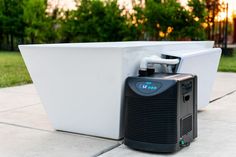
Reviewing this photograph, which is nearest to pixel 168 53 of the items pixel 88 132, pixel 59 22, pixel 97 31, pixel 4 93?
pixel 88 132

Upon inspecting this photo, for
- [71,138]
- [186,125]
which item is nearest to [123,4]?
[71,138]

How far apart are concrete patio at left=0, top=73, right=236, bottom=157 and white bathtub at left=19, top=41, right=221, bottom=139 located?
0.17 metres

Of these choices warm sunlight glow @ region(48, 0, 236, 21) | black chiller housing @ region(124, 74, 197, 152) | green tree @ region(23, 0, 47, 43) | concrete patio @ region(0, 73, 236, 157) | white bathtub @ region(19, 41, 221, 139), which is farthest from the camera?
green tree @ region(23, 0, 47, 43)

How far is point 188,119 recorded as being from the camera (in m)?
3.63

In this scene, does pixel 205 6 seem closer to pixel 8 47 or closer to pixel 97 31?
pixel 97 31

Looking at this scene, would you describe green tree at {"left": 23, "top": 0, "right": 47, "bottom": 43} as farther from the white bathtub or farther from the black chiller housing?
the black chiller housing

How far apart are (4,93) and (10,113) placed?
1.84m

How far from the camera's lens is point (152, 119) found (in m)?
3.32

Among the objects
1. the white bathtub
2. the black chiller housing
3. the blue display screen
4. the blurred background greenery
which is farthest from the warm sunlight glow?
the blue display screen

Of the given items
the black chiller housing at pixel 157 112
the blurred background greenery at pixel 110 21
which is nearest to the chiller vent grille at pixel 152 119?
the black chiller housing at pixel 157 112

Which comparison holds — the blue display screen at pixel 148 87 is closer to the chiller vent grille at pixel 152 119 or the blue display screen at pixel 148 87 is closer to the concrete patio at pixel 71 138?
the chiller vent grille at pixel 152 119

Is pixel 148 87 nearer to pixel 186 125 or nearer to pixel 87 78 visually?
pixel 186 125

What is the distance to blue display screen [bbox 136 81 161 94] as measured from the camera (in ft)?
10.8

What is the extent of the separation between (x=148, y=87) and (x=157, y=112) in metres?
Answer: 0.22
